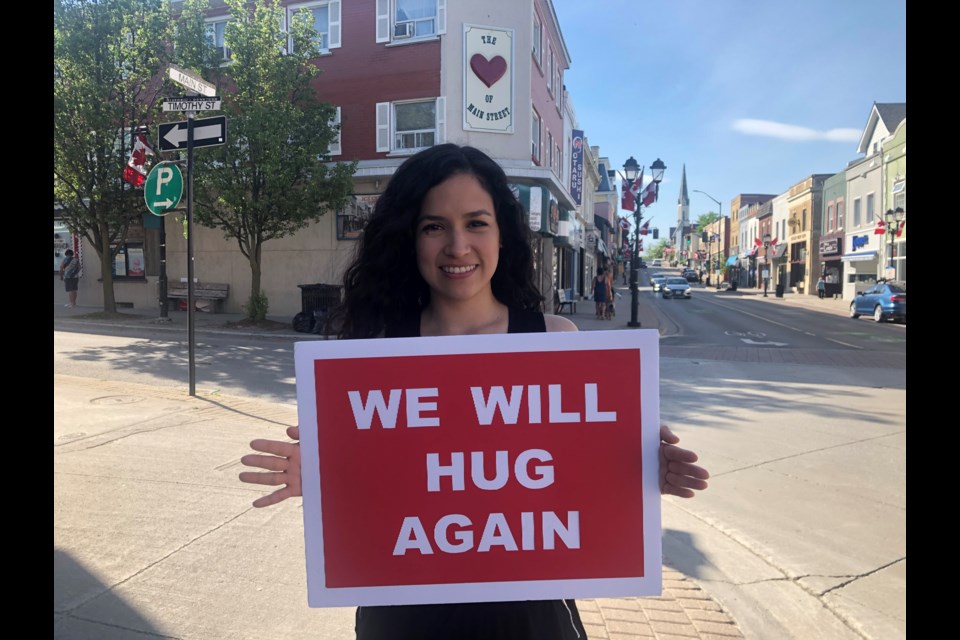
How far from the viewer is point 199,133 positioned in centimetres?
723

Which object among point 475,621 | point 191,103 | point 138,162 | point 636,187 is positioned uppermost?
point 636,187

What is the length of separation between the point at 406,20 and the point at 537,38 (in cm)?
502

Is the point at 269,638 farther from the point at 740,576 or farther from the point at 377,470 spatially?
the point at 740,576

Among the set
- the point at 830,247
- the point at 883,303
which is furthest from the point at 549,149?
the point at 830,247

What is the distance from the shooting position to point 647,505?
5.35 ft

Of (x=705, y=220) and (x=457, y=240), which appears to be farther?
(x=705, y=220)

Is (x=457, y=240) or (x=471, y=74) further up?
(x=471, y=74)

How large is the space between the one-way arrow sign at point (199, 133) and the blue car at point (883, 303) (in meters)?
21.8

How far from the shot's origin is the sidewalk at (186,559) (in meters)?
2.68

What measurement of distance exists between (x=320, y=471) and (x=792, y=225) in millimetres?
55463

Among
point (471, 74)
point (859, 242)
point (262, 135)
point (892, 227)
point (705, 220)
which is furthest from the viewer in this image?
point (705, 220)

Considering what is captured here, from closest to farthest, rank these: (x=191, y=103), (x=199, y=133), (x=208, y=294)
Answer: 1. (x=191, y=103)
2. (x=199, y=133)
3. (x=208, y=294)

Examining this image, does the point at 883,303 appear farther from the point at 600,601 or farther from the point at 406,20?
the point at 600,601
